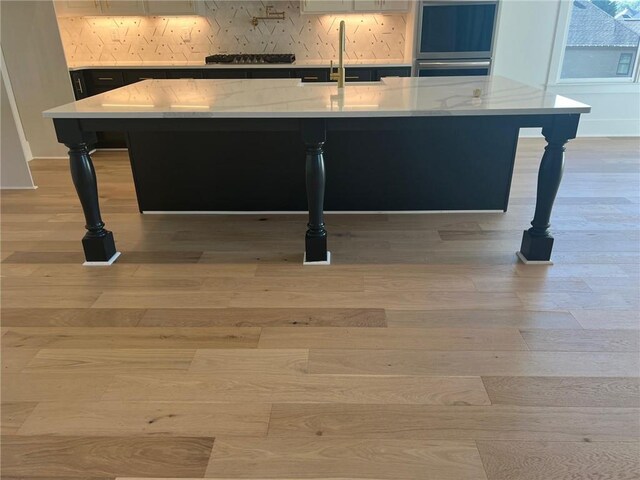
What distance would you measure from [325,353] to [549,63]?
184 inches

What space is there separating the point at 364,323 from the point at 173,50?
4555mm

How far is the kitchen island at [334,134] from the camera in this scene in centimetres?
221

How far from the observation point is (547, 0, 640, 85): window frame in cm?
481

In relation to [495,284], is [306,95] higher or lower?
higher

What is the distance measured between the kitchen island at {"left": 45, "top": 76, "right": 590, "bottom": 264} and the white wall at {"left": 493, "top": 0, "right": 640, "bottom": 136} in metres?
2.30

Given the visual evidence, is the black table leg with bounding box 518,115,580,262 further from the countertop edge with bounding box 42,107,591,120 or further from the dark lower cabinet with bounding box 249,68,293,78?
the dark lower cabinet with bounding box 249,68,293,78

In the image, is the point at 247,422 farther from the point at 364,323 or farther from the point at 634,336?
the point at 634,336

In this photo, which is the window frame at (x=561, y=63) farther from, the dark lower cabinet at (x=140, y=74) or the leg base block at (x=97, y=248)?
the leg base block at (x=97, y=248)

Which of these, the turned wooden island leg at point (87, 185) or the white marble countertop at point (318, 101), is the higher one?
the white marble countertop at point (318, 101)

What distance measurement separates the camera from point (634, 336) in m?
1.94

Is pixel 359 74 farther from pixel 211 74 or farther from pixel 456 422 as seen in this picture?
pixel 456 422

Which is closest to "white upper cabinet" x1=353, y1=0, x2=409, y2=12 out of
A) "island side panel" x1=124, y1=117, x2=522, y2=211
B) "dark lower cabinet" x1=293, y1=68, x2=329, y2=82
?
"dark lower cabinet" x1=293, y1=68, x2=329, y2=82

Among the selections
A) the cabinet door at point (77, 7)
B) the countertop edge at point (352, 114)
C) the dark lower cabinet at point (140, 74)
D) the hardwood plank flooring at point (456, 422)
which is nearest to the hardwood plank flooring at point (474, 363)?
the hardwood plank flooring at point (456, 422)

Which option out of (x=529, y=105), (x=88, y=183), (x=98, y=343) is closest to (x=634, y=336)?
(x=529, y=105)
